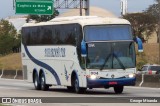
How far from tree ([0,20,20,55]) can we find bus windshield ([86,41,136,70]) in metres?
95.6

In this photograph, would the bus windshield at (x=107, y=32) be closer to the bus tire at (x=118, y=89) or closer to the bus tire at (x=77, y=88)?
the bus tire at (x=77, y=88)

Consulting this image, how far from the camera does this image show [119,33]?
26734mm

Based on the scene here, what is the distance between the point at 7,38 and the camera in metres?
121

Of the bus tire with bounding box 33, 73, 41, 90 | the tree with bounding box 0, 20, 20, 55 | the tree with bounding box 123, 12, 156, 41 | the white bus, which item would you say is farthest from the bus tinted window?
the tree with bounding box 0, 20, 20, 55

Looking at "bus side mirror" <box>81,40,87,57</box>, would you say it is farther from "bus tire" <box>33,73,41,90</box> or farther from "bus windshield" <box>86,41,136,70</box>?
"bus tire" <box>33,73,41,90</box>

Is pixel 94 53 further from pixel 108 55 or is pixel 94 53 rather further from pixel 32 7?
pixel 32 7

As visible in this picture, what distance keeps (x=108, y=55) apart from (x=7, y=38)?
96027 millimetres

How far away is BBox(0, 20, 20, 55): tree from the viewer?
4774 inches

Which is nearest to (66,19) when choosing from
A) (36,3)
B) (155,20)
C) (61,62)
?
(61,62)

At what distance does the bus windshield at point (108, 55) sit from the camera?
2614 cm

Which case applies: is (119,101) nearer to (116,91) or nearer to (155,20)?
(116,91)

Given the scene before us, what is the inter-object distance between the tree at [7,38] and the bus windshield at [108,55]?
9563 centimetres

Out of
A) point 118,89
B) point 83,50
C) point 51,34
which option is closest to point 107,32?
point 83,50

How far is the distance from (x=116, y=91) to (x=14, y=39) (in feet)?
317
